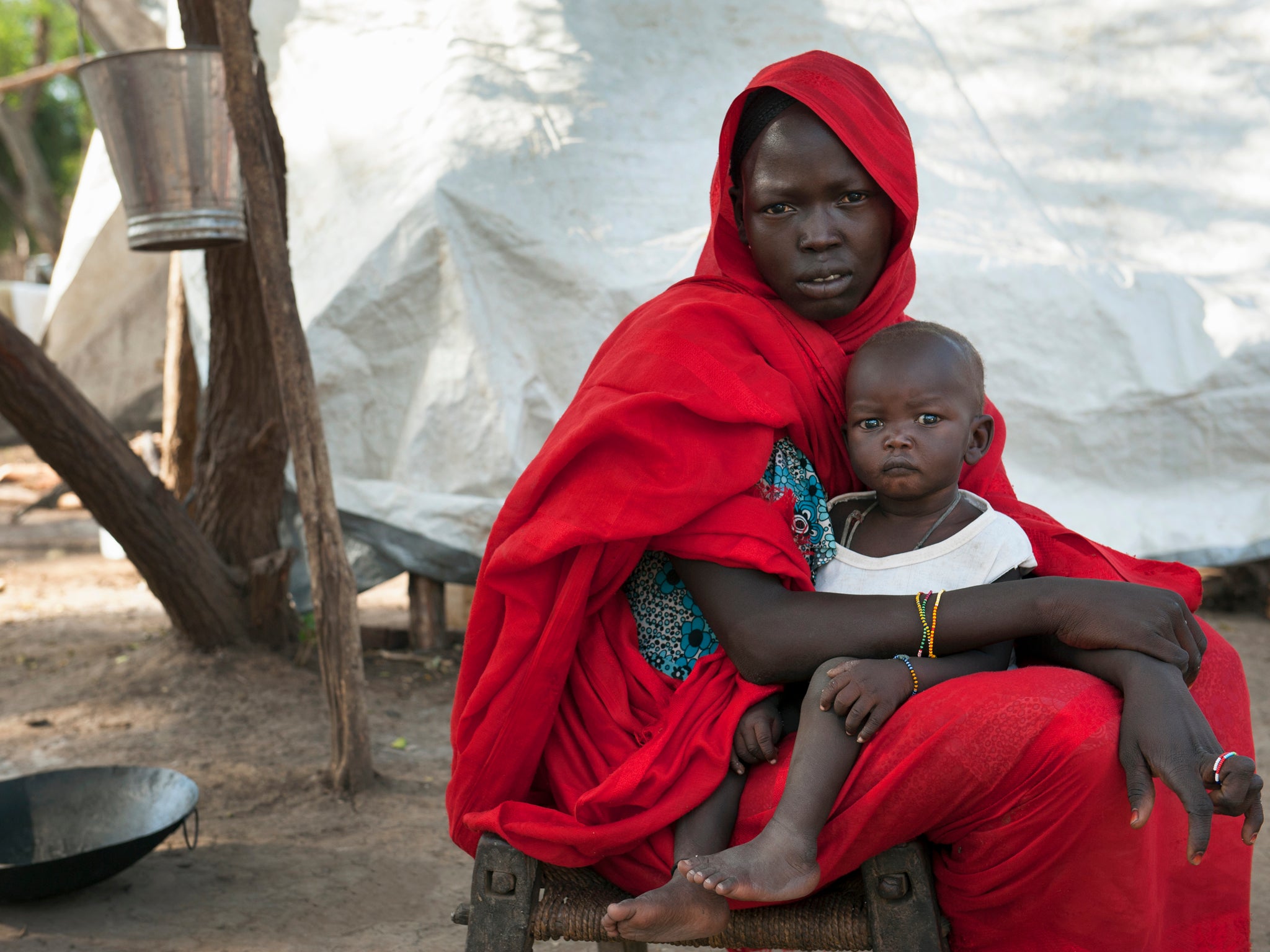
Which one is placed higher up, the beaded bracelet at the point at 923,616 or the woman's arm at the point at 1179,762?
the beaded bracelet at the point at 923,616

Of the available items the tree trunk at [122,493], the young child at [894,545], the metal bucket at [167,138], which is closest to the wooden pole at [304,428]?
the metal bucket at [167,138]

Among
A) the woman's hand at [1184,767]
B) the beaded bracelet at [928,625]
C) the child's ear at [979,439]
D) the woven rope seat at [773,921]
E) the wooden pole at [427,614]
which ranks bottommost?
the wooden pole at [427,614]

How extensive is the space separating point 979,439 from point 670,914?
32.6 inches

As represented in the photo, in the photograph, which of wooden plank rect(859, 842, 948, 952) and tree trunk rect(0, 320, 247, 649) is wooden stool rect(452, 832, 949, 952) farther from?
tree trunk rect(0, 320, 247, 649)

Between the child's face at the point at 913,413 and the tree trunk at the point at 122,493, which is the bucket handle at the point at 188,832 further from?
the child's face at the point at 913,413

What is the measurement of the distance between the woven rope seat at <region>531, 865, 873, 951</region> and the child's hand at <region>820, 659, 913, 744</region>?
0.79 ft

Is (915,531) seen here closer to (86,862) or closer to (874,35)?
(86,862)

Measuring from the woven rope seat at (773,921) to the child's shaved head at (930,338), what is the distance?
0.71 m

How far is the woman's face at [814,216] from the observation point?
1.63 m

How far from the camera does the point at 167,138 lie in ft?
10.7

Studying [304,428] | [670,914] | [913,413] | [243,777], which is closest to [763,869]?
[670,914]

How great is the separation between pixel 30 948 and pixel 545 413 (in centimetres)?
246

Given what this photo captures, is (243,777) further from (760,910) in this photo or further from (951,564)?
(951,564)

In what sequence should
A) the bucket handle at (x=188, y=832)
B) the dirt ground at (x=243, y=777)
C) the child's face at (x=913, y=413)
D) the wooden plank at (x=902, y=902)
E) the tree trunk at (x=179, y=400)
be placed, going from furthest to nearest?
the tree trunk at (x=179, y=400), the bucket handle at (x=188, y=832), the dirt ground at (x=243, y=777), the child's face at (x=913, y=413), the wooden plank at (x=902, y=902)
